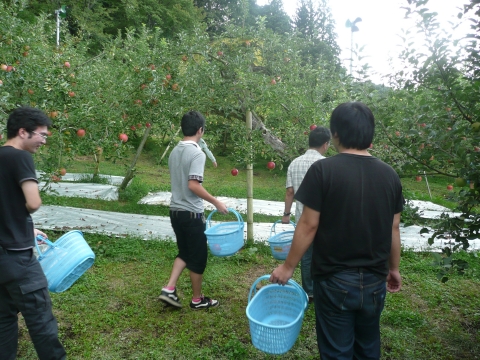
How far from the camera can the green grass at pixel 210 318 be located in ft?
9.45

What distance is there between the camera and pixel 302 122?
4742 mm

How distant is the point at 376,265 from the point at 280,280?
467 mm

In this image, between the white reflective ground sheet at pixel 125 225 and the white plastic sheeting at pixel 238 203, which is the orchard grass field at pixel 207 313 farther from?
the white plastic sheeting at pixel 238 203

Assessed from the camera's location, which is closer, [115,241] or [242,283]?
[242,283]

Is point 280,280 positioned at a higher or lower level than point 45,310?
higher

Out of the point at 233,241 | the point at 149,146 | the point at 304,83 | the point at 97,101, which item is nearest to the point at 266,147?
the point at 304,83

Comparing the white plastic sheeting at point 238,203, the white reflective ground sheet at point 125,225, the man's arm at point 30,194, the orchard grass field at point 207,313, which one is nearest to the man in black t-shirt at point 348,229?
the orchard grass field at point 207,313

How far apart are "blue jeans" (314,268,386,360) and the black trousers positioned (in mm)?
1450

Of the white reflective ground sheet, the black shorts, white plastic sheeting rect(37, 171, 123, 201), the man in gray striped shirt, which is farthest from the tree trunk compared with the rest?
the man in gray striped shirt

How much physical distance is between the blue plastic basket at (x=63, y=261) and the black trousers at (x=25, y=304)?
366mm

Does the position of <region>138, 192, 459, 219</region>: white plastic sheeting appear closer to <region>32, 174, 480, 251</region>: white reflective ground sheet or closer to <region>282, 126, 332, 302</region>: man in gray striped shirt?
<region>32, 174, 480, 251</region>: white reflective ground sheet

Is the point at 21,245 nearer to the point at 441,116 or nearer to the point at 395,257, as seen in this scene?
the point at 395,257

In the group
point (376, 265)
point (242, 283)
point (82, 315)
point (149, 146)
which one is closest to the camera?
point (376, 265)

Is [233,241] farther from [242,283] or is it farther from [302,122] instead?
[302,122]
